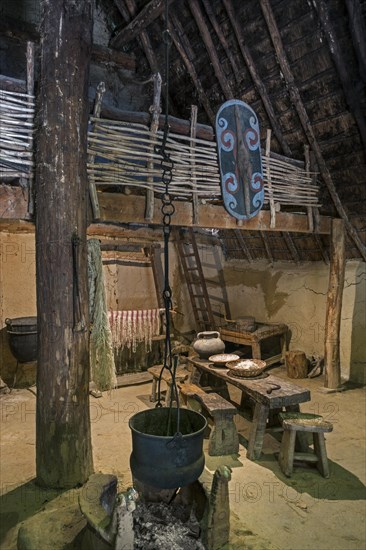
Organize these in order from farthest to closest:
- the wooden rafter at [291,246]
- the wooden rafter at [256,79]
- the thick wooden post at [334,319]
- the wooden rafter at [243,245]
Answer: the wooden rafter at [243,245] → the wooden rafter at [291,246] → the thick wooden post at [334,319] → the wooden rafter at [256,79]

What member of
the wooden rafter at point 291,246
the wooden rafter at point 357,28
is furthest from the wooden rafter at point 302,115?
the wooden rafter at point 291,246

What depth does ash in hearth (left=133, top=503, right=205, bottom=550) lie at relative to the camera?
2141 mm

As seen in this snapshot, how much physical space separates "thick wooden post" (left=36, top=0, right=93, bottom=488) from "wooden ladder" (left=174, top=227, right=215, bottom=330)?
4526 mm

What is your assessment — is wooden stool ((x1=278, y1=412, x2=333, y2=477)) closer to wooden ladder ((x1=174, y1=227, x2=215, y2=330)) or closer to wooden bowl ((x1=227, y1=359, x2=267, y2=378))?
wooden bowl ((x1=227, y1=359, x2=267, y2=378))

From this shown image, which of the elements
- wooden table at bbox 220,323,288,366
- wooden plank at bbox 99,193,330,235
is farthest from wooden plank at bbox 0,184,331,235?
wooden table at bbox 220,323,288,366

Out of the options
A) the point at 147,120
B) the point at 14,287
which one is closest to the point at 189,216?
the point at 147,120

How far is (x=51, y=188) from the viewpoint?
9.62ft

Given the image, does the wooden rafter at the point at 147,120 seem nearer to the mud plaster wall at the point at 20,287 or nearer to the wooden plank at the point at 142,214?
the wooden plank at the point at 142,214

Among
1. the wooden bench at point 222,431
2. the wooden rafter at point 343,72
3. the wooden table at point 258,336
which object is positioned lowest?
the wooden bench at point 222,431

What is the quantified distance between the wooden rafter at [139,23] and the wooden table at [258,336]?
4.97 meters

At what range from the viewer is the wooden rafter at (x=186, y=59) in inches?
214

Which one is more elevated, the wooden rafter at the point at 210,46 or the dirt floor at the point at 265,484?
the wooden rafter at the point at 210,46

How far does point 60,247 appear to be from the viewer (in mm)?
2934

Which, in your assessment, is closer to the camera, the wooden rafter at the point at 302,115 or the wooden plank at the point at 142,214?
the wooden plank at the point at 142,214
